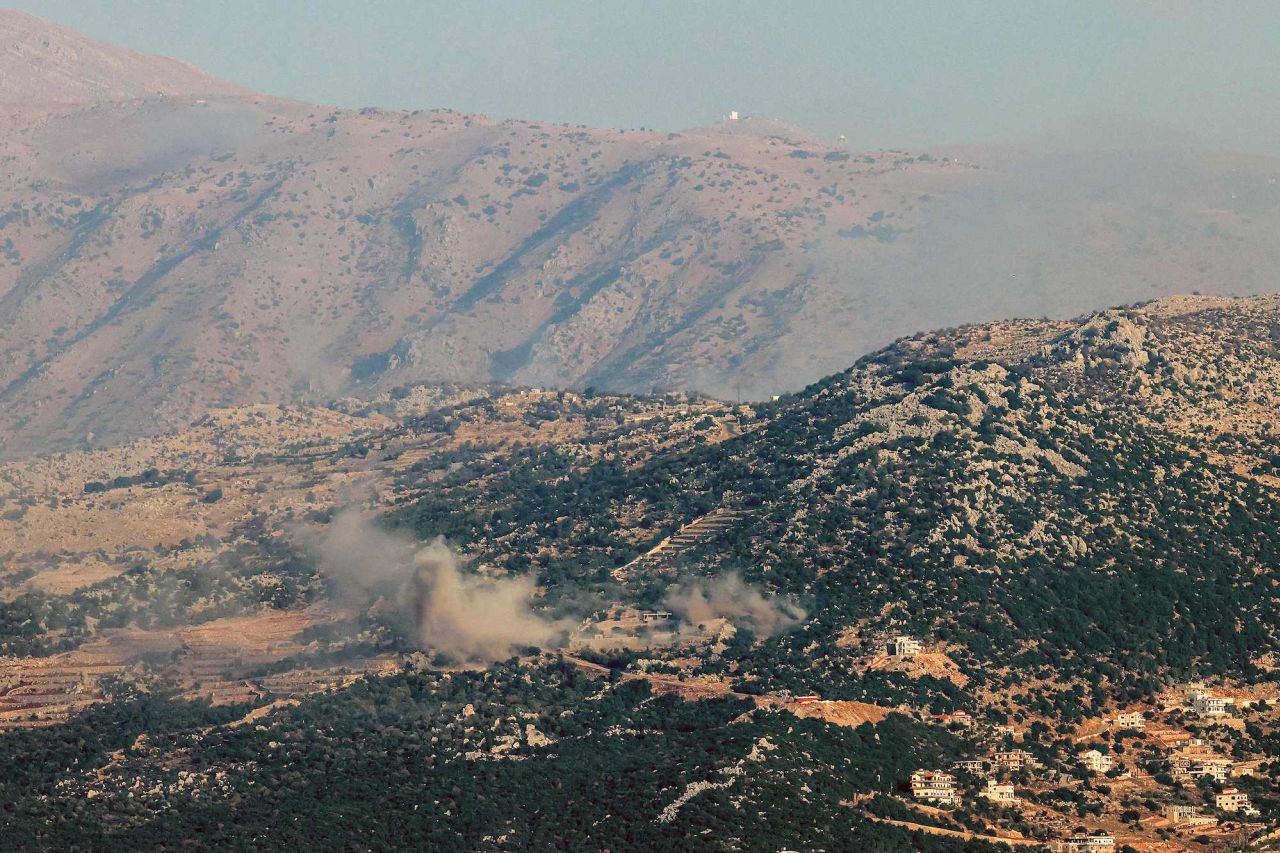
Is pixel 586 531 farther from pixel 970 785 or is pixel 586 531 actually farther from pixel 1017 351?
pixel 970 785

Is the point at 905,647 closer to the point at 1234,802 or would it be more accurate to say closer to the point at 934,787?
the point at 934,787

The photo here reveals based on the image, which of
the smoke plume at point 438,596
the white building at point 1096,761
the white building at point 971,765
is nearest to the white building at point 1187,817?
the white building at point 1096,761

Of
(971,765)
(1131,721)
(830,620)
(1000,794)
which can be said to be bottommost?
(1000,794)

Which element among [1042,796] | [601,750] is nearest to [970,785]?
[1042,796]

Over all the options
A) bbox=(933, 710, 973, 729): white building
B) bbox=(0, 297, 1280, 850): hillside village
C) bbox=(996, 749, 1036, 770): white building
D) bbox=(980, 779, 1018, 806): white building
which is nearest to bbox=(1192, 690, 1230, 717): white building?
bbox=(0, 297, 1280, 850): hillside village

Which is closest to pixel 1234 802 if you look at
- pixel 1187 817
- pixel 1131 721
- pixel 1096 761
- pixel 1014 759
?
pixel 1187 817

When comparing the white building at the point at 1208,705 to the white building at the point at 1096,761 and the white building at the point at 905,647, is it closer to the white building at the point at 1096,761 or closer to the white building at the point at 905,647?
the white building at the point at 1096,761

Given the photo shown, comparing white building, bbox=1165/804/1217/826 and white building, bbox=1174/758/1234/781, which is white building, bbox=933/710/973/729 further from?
white building, bbox=1165/804/1217/826
